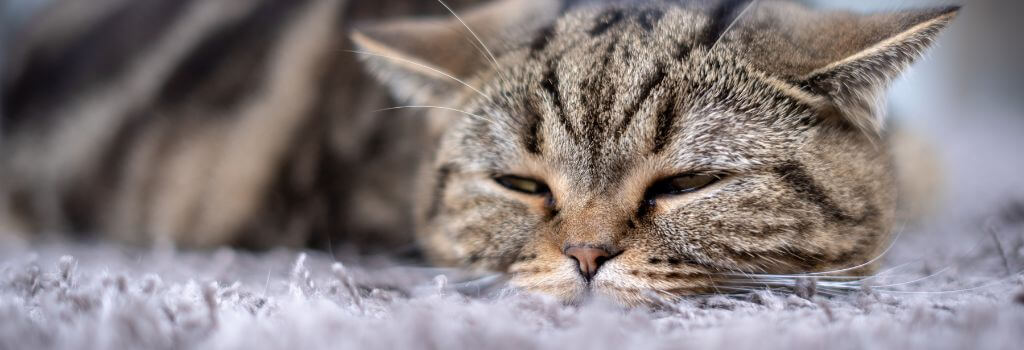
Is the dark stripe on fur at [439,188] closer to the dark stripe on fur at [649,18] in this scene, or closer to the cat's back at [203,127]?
the cat's back at [203,127]

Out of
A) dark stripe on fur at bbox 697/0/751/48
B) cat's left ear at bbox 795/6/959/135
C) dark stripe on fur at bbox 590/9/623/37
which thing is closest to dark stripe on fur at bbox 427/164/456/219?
dark stripe on fur at bbox 590/9/623/37

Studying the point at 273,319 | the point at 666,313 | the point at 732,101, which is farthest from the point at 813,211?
the point at 273,319

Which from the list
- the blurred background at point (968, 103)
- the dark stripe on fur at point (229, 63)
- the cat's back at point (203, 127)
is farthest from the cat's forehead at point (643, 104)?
the dark stripe on fur at point (229, 63)

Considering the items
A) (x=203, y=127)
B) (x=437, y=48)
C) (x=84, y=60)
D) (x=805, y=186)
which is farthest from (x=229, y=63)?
(x=805, y=186)

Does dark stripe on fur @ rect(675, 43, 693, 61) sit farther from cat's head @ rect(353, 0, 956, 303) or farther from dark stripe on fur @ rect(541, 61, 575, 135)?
dark stripe on fur @ rect(541, 61, 575, 135)

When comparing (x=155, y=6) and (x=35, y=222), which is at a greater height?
Result: (x=155, y=6)

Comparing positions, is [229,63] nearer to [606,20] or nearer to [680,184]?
[606,20]

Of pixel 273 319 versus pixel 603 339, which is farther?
pixel 273 319

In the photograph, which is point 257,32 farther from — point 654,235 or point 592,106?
point 654,235

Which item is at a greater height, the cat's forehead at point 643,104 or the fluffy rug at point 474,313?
the cat's forehead at point 643,104
